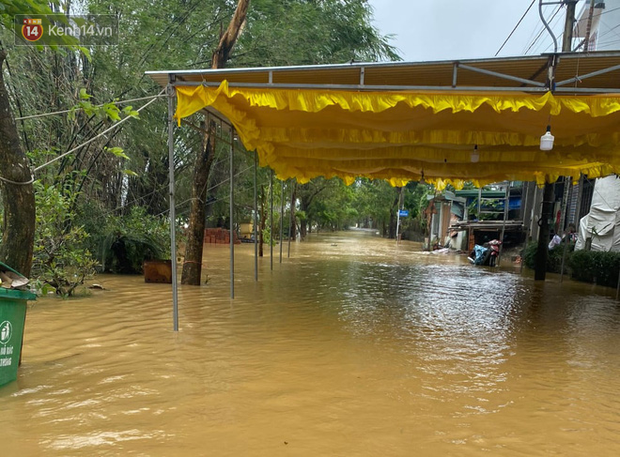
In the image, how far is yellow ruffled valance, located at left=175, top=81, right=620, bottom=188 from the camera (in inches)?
201

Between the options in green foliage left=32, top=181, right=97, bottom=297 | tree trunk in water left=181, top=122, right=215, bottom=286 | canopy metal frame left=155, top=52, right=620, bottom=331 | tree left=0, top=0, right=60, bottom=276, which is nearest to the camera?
tree left=0, top=0, right=60, bottom=276

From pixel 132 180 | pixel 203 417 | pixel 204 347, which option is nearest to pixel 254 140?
pixel 204 347

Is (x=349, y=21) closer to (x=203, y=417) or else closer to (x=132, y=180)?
(x=132, y=180)

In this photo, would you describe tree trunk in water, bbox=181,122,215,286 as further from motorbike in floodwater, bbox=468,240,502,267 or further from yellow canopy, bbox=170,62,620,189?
motorbike in floodwater, bbox=468,240,502,267

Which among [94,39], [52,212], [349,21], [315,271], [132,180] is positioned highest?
[349,21]

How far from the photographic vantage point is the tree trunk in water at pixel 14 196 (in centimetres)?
362

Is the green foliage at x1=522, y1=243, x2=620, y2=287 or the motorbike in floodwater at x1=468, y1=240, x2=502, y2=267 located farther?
the motorbike in floodwater at x1=468, y1=240, x2=502, y2=267

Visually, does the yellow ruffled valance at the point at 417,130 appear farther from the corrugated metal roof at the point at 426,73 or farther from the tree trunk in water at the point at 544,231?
the tree trunk in water at the point at 544,231

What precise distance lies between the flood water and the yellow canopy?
2.89 meters

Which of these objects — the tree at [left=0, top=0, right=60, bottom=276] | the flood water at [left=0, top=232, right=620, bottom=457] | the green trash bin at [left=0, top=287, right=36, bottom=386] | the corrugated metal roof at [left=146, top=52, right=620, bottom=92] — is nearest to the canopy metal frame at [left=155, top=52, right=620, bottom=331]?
the corrugated metal roof at [left=146, top=52, right=620, bottom=92]

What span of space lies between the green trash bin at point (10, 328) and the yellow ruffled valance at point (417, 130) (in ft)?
9.06

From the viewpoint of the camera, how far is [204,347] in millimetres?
4801

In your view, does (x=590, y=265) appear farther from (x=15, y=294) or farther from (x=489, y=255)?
(x=15, y=294)

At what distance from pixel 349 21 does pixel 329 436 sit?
11.4 metres
